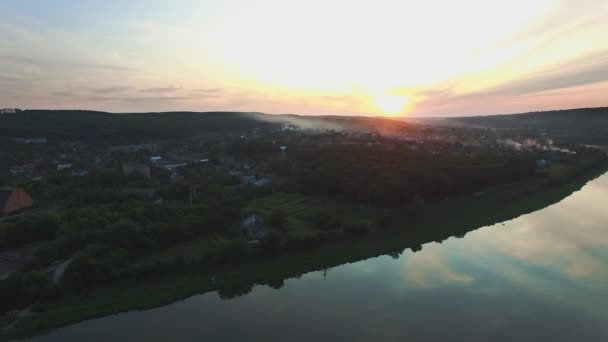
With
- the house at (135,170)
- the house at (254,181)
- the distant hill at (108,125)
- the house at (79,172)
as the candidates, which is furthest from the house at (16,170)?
the distant hill at (108,125)

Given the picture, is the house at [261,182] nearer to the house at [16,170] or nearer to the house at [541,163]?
the house at [16,170]

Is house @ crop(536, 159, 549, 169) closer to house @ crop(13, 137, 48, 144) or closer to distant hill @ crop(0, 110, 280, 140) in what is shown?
distant hill @ crop(0, 110, 280, 140)

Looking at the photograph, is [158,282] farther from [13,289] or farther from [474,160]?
[474,160]

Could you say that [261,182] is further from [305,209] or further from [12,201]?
[12,201]

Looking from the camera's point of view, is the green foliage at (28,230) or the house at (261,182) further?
the house at (261,182)

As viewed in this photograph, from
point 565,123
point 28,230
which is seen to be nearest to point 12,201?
point 28,230

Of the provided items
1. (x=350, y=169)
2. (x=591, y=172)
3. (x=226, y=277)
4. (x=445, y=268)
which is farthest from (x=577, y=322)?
(x=591, y=172)
